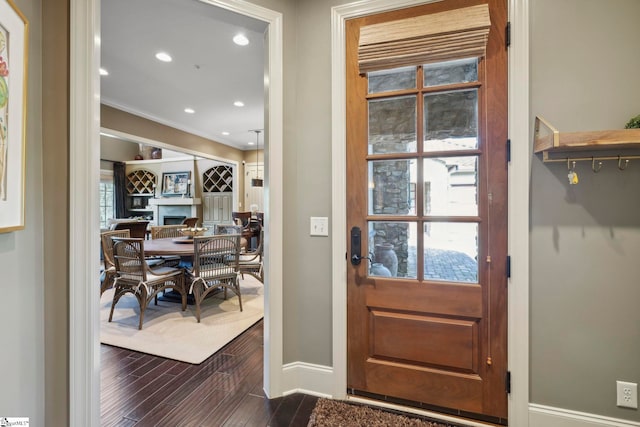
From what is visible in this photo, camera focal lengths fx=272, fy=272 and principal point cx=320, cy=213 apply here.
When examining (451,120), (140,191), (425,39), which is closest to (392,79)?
(425,39)

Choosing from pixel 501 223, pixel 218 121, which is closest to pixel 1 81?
pixel 501 223

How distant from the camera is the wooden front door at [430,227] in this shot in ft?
5.17

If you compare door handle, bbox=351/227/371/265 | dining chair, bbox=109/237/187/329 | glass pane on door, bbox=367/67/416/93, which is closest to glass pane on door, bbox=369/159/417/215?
door handle, bbox=351/227/371/265

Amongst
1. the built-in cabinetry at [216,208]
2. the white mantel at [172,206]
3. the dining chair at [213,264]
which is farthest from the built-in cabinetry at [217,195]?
the dining chair at [213,264]

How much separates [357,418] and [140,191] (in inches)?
372

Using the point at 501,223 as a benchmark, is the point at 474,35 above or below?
above

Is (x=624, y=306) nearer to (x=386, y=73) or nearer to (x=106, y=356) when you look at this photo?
(x=386, y=73)

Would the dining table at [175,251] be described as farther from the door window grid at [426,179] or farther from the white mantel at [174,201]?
the white mantel at [174,201]

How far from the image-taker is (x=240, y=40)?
2674mm

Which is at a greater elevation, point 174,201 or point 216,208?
point 174,201

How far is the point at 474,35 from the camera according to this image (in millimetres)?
1557

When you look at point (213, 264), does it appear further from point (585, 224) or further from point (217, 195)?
point (217, 195)

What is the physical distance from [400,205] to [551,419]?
143 centimetres

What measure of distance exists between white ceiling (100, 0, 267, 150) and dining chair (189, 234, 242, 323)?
2.00m
